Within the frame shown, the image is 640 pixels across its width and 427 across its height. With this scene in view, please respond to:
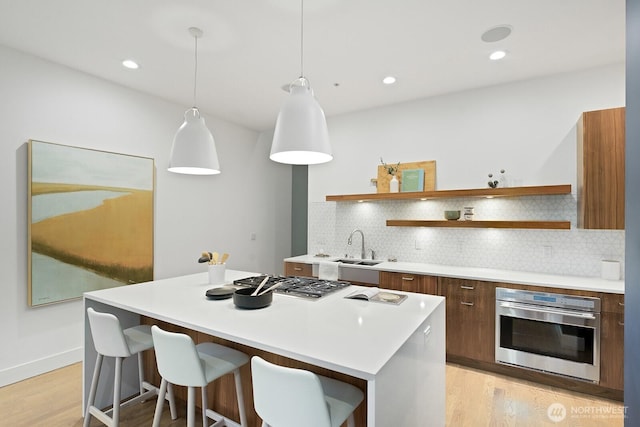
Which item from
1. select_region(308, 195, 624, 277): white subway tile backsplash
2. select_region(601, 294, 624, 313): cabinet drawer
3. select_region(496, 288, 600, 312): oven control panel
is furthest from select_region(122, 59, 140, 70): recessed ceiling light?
select_region(601, 294, 624, 313): cabinet drawer

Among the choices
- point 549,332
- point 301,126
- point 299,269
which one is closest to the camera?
point 301,126

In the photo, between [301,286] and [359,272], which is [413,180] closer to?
[359,272]

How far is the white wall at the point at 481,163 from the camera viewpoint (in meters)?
2.91

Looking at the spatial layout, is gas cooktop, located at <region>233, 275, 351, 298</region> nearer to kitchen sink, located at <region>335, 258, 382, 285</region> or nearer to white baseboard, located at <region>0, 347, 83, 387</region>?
kitchen sink, located at <region>335, 258, 382, 285</region>

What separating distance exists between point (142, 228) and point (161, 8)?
223cm

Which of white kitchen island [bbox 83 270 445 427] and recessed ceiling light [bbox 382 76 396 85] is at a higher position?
recessed ceiling light [bbox 382 76 396 85]

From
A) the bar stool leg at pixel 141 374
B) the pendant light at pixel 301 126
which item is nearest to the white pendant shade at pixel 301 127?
the pendant light at pixel 301 126

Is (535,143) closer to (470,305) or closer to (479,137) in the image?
(479,137)

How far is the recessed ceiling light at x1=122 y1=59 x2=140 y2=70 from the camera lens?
2813 millimetres

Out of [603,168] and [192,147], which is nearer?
[192,147]

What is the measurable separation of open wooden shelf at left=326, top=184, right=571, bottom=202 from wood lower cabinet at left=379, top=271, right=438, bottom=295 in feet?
2.82

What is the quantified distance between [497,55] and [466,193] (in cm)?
123

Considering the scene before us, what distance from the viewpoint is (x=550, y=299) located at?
8.34 feet

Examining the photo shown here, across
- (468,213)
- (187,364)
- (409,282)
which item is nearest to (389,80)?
(468,213)
